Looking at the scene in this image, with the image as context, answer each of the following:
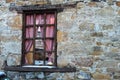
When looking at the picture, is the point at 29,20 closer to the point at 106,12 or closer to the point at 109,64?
the point at 106,12

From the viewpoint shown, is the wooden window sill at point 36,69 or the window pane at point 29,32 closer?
the wooden window sill at point 36,69

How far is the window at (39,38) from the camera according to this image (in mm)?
9211

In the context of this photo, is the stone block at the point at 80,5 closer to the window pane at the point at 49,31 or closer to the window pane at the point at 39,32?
the window pane at the point at 49,31

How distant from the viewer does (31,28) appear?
940cm

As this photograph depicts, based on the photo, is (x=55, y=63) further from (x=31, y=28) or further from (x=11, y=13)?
(x=11, y=13)

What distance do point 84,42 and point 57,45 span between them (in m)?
0.74

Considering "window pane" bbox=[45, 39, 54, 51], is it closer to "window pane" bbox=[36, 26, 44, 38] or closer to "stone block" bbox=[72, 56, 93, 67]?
"window pane" bbox=[36, 26, 44, 38]

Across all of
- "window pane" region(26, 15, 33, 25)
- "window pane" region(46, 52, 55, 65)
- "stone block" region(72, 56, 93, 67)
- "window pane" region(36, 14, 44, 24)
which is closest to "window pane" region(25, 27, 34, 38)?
"window pane" region(26, 15, 33, 25)

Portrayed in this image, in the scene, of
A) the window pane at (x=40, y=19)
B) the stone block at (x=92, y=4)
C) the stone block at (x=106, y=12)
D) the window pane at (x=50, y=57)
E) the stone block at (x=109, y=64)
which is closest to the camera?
the stone block at (x=109, y=64)

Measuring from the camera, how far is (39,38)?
365 inches

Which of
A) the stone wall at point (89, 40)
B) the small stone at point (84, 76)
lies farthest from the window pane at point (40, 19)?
the small stone at point (84, 76)

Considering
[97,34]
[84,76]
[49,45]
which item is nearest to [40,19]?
[49,45]

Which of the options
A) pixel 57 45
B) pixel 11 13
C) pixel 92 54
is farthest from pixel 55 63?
pixel 11 13

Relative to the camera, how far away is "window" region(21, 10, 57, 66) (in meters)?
9.21
